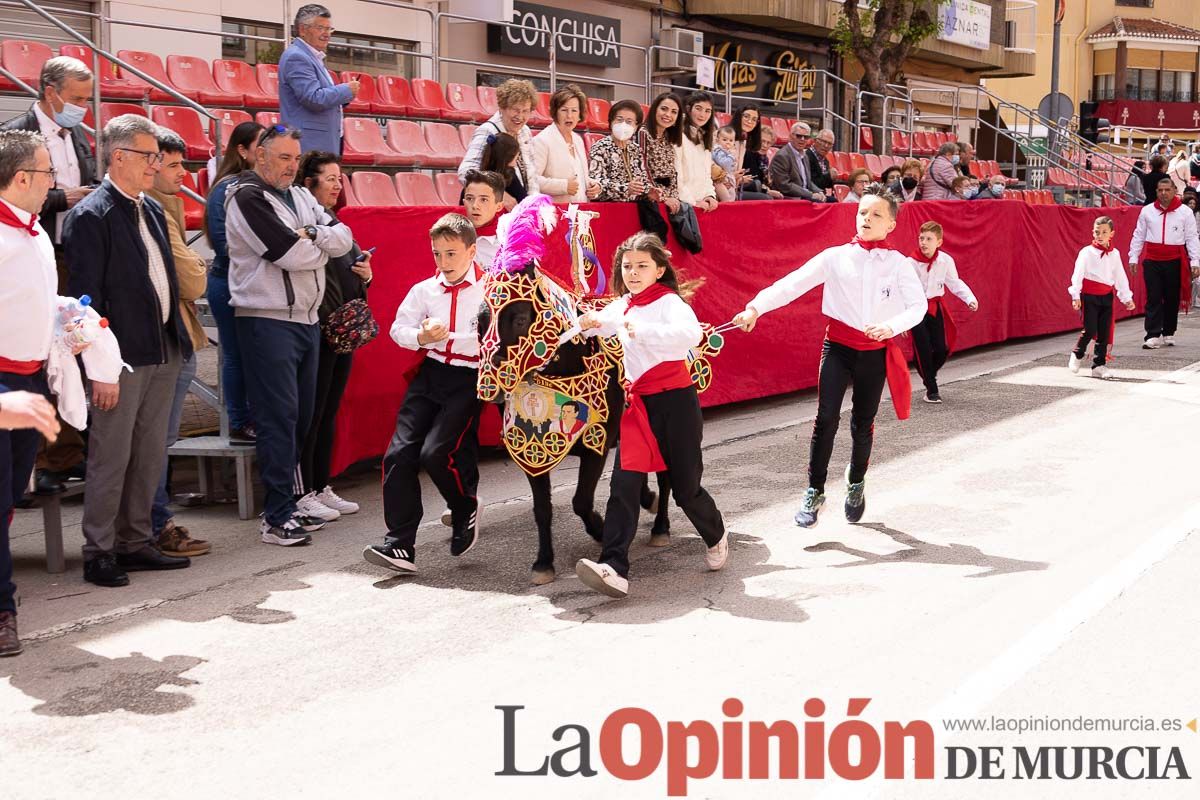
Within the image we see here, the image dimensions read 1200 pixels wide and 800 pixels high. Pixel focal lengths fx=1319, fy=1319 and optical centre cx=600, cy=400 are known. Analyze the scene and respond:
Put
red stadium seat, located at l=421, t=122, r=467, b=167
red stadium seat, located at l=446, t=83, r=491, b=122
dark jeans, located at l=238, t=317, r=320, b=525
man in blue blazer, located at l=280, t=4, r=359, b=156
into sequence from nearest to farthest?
dark jeans, located at l=238, t=317, r=320, b=525
man in blue blazer, located at l=280, t=4, r=359, b=156
red stadium seat, located at l=421, t=122, r=467, b=167
red stadium seat, located at l=446, t=83, r=491, b=122

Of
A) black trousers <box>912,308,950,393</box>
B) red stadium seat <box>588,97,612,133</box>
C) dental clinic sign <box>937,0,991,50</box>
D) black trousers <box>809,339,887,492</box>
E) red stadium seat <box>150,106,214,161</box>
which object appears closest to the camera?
black trousers <box>809,339,887,492</box>

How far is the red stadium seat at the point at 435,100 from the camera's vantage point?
16.5 metres

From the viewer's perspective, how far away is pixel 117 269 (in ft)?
21.0

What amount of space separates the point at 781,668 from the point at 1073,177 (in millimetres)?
28122

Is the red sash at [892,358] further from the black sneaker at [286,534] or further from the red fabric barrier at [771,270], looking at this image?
the black sneaker at [286,534]

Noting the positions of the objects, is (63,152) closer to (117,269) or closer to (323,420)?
(117,269)

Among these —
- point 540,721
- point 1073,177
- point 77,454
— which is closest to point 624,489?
point 540,721

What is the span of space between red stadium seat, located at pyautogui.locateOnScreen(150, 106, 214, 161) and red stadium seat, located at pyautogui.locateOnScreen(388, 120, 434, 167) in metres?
2.36

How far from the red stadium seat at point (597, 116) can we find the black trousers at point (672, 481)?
12583 millimetres

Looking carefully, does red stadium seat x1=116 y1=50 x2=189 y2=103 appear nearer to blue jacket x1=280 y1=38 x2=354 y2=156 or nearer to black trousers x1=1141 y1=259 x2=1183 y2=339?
blue jacket x1=280 y1=38 x2=354 y2=156

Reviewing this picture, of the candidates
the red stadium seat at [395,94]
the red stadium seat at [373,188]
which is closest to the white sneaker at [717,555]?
the red stadium seat at [373,188]

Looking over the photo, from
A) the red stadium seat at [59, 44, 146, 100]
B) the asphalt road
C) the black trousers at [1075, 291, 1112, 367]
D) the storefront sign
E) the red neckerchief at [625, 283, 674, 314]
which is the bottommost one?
the asphalt road

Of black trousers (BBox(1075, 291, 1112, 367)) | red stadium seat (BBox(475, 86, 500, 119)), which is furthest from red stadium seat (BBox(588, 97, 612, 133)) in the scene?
black trousers (BBox(1075, 291, 1112, 367))

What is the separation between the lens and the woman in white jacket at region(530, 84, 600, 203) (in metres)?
9.59
